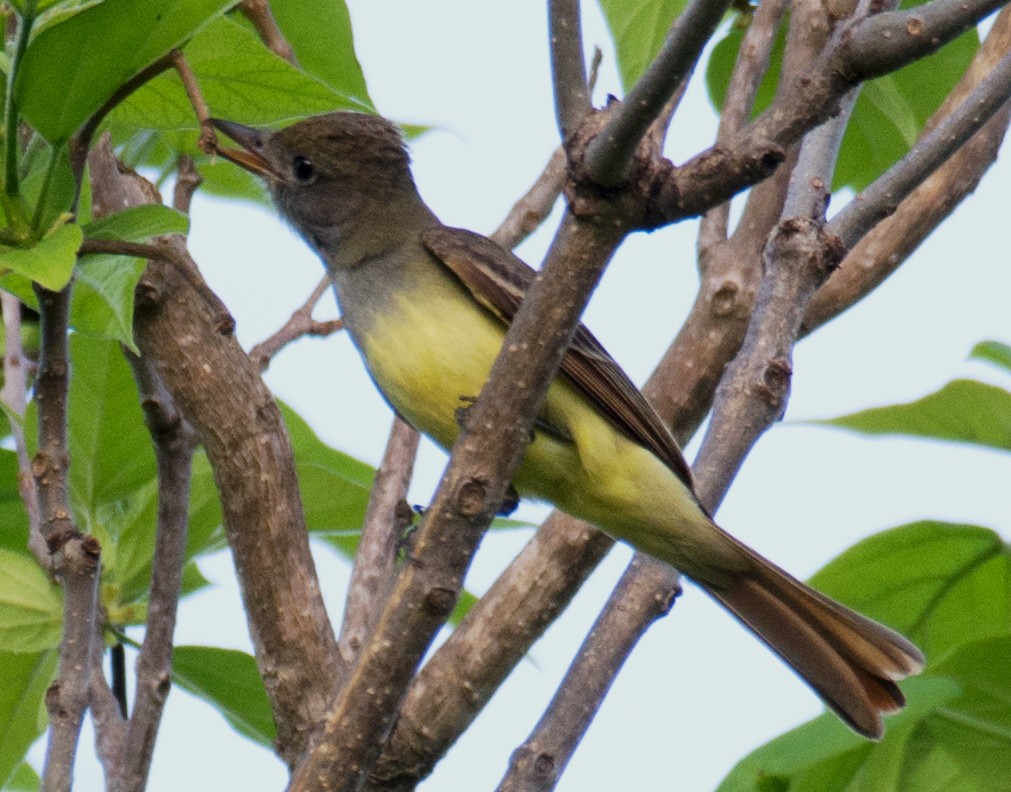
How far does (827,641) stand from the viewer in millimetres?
3652

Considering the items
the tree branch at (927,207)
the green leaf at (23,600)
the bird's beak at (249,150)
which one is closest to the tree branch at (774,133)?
the green leaf at (23,600)

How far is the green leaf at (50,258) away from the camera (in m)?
2.24

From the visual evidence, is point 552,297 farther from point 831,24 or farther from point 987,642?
point 831,24

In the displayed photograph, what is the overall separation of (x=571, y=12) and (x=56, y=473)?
124 centimetres

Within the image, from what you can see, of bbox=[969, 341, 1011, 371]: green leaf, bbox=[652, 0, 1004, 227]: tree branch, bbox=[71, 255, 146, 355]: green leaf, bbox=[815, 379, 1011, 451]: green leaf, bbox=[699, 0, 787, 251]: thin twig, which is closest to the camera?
bbox=[652, 0, 1004, 227]: tree branch

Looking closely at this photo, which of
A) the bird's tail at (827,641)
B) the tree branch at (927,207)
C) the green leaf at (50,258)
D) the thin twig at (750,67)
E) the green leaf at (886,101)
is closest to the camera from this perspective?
the green leaf at (50,258)

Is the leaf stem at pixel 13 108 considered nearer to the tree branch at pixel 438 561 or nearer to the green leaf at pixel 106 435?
the green leaf at pixel 106 435

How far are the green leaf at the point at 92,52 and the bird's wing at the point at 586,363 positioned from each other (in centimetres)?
130

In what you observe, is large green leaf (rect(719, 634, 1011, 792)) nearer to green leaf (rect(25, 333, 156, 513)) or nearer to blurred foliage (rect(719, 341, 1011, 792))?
blurred foliage (rect(719, 341, 1011, 792))

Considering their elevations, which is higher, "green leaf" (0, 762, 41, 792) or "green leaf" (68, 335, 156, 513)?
"green leaf" (68, 335, 156, 513)

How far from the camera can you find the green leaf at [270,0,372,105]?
3406 millimetres

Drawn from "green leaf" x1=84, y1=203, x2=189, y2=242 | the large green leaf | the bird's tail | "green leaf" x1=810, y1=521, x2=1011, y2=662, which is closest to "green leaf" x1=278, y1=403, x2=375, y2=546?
the bird's tail

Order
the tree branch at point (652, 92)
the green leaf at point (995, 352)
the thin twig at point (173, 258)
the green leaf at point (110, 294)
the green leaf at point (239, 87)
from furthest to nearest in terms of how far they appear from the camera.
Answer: the green leaf at point (995, 352) → the green leaf at point (239, 87) → the thin twig at point (173, 258) → the green leaf at point (110, 294) → the tree branch at point (652, 92)

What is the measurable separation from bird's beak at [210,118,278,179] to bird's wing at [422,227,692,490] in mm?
694
